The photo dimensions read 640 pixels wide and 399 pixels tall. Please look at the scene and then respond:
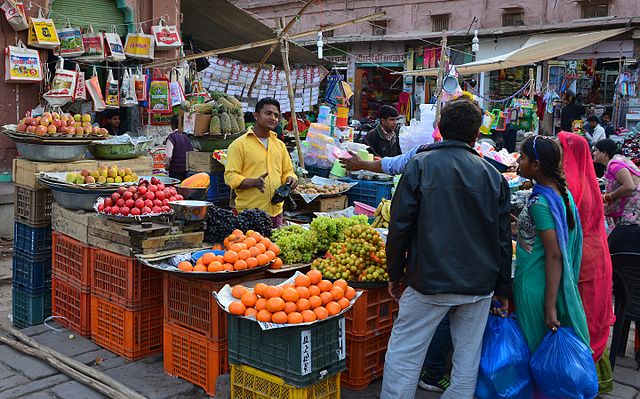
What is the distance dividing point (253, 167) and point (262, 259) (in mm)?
1577

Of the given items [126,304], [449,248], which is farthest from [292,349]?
[126,304]

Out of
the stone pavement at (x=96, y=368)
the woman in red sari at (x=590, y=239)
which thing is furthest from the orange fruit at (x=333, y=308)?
the woman in red sari at (x=590, y=239)

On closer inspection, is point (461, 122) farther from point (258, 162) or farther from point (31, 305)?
point (31, 305)

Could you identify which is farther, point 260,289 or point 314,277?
point 314,277

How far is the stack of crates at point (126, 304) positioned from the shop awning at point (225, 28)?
8.14m

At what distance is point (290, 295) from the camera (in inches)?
135

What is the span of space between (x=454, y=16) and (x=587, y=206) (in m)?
17.8

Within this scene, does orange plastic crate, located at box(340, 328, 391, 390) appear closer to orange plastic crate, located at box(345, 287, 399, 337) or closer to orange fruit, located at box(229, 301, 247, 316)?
orange plastic crate, located at box(345, 287, 399, 337)

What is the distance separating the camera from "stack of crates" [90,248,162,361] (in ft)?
14.6

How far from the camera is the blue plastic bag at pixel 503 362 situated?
11.5ft

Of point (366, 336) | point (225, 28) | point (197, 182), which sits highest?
point (225, 28)

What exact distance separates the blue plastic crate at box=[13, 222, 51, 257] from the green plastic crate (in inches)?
99.1

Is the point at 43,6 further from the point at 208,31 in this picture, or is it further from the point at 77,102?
the point at 208,31

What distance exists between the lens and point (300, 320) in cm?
333
